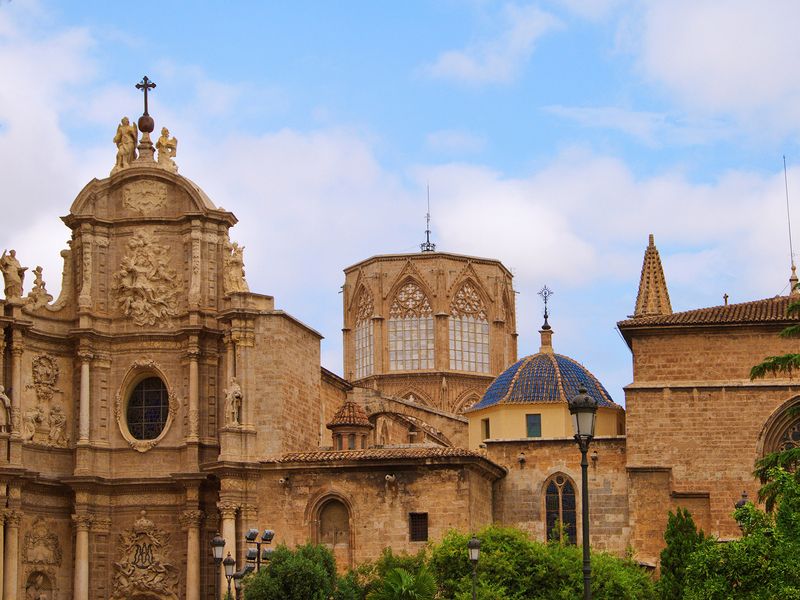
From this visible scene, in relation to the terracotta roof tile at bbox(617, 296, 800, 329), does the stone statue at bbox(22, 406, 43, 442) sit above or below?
below

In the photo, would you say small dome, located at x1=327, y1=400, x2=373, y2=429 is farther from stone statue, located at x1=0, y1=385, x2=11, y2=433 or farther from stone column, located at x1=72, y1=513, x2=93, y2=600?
stone statue, located at x1=0, y1=385, x2=11, y2=433

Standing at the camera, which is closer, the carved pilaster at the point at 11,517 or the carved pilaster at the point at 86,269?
the carved pilaster at the point at 11,517

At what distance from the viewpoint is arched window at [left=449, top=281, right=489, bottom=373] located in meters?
67.1

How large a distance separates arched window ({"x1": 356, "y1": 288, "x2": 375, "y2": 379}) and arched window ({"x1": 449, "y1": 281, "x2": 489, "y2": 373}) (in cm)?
323

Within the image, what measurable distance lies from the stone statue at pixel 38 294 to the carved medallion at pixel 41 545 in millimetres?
6108

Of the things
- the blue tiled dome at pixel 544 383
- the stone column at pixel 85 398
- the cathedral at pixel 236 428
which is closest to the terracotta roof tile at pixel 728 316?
the cathedral at pixel 236 428

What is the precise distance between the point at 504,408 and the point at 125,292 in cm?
1168

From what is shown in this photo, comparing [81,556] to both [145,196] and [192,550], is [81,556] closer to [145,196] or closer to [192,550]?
[192,550]

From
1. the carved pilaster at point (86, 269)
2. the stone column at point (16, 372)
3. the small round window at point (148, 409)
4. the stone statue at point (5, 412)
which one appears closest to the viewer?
the stone statue at point (5, 412)

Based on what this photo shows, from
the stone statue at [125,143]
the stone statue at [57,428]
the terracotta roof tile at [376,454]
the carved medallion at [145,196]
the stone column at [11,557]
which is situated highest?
the stone statue at [125,143]

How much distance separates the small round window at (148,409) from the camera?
49844 mm

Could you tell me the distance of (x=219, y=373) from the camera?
49.5m

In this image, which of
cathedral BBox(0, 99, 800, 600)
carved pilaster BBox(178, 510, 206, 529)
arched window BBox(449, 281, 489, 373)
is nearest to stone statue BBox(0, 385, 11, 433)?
cathedral BBox(0, 99, 800, 600)

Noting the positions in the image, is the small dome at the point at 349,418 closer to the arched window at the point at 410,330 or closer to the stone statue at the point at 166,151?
the stone statue at the point at 166,151
